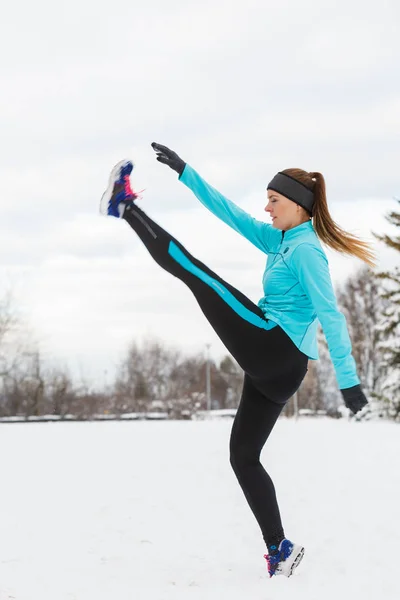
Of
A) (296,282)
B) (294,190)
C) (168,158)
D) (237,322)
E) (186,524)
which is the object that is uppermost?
(168,158)

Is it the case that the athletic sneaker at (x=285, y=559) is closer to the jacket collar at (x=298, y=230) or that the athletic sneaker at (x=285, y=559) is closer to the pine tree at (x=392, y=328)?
the jacket collar at (x=298, y=230)

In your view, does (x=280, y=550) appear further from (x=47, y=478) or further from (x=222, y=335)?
(x=47, y=478)

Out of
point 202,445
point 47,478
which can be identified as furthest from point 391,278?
point 47,478

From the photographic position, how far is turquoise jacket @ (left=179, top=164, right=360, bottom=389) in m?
3.33

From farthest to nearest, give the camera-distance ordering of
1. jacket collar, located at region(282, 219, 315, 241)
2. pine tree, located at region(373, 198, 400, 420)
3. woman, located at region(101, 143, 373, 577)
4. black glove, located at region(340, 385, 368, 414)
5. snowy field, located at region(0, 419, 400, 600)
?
pine tree, located at region(373, 198, 400, 420) → snowy field, located at region(0, 419, 400, 600) → jacket collar, located at region(282, 219, 315, 241) → woman, located at region(101, 143, 373, 577) → black glove, located at region(340, 385, 368, 414)

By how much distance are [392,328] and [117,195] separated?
23.1 metres

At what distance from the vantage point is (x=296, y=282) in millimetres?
3555

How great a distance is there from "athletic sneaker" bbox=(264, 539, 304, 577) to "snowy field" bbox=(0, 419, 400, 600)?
0.06m

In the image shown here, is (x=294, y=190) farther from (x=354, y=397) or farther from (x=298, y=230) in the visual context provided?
(x=354, y=397)

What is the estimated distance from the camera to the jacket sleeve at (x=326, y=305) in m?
3.30

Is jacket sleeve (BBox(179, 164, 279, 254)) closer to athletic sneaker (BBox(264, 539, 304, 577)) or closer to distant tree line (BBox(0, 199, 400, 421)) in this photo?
athletic sneaker (BBox(264, 539, 304, 577))

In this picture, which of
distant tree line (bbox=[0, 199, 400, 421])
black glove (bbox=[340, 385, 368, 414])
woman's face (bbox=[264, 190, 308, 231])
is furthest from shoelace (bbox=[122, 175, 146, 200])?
distant tree line (bbox=[0, 199, 400, 421])

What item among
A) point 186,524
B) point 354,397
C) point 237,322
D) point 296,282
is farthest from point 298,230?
point 186,524

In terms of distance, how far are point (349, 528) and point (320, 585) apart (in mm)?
1952
